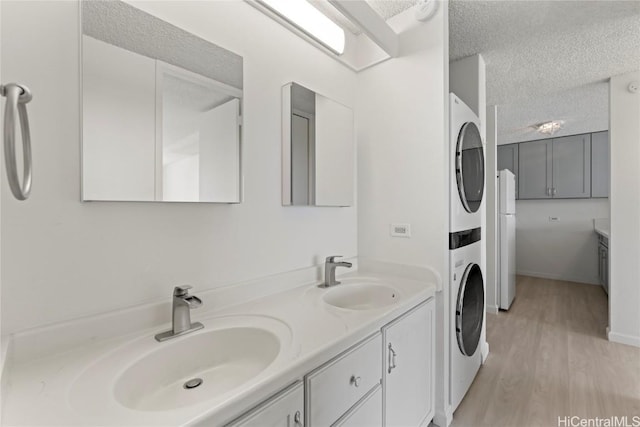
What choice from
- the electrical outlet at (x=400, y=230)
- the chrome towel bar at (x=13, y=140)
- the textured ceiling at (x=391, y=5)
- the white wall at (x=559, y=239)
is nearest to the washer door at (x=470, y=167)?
the electrical outlet at (x=400, y=230)

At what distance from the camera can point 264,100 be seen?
1.45m

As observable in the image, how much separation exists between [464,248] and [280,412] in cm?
147

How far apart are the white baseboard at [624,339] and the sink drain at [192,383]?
356 cm

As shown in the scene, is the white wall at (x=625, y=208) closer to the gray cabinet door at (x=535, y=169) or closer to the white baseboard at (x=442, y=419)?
the white baseboard at (x=442, y=419)

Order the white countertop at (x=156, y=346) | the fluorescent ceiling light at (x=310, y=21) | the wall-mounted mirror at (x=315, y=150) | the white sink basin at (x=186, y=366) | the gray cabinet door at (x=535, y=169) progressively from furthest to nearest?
the gray cabinet door at (x=535, y=169) < the wall-mounted mirror at (x=315, y=150) < the fluorescent ceiling light at (x=310, y=21) < the white sink basin at (x=186, y=366) < the white countertop at (x=156, y=346)

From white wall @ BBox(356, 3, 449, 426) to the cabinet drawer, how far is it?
2.28ft

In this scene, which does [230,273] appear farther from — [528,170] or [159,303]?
[528,170]

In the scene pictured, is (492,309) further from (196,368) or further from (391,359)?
(196,368)

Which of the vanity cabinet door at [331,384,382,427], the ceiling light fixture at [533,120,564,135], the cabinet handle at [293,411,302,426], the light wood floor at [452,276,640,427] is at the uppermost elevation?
the ceiling light fixture at [533,120,564,135]

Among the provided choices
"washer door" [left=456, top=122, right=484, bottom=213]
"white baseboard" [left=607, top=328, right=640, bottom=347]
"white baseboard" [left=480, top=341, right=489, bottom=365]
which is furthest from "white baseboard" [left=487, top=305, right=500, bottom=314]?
"washer door" [left=456, top=122, right=484, bottom=213]

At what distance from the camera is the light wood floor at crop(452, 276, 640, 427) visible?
5.72 ft

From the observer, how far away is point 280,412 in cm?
76

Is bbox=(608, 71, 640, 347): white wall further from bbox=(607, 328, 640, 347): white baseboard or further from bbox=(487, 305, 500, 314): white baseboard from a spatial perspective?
bbox=(487, 305, 500, 314): white baseboard

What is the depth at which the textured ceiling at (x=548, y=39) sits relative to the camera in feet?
5.81
